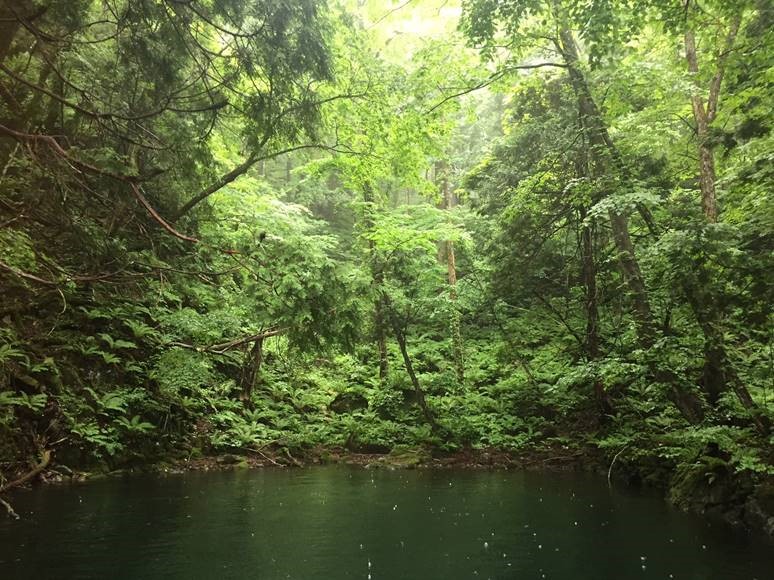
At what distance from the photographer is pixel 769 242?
7.93 metres

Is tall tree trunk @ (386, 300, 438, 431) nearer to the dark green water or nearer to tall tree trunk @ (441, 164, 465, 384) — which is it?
tall tree trunk @ (441, 164, 465, 384)

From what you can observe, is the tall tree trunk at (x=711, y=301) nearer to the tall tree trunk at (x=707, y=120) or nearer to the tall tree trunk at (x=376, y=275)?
the tall tree trunk at (x=707, y=120)

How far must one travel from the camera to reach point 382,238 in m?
14.8

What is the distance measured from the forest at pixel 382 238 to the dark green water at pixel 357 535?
1.03 m

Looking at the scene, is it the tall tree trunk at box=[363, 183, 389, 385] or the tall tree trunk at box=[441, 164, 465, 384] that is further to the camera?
the tall tree trunk at box=[441, 164, 465, 384]

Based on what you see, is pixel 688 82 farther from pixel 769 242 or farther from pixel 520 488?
pixel 520 488

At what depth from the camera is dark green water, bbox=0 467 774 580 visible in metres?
6.03

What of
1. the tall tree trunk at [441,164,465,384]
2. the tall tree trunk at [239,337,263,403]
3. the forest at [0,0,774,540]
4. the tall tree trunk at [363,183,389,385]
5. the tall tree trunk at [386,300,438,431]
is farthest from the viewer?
the tall tree trunk at [441,164,465,384]

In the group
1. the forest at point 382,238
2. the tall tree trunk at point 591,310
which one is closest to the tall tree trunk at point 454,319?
the forest at point 382,238

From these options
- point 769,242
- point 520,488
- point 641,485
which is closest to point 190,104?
point 769,242

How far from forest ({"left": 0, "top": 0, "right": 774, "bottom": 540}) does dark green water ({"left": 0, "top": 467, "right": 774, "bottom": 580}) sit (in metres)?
1.03

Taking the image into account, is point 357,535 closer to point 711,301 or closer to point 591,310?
point 711,301

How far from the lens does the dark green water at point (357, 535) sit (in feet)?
19.8

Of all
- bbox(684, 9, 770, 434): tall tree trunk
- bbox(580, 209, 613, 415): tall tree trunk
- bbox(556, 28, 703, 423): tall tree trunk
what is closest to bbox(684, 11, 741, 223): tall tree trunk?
bbox(684, 9, 770, 434): tall tree trunk
